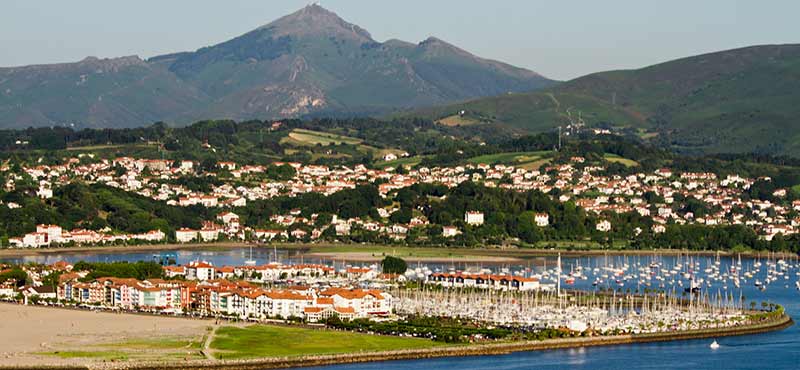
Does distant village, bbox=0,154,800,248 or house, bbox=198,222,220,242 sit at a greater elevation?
distant village, bbox=0,154,800,248

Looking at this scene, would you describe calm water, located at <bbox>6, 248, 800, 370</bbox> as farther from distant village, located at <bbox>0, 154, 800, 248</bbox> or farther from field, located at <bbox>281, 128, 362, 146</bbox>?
field, located at <bbox>281, 128, 362, 146</bbox>

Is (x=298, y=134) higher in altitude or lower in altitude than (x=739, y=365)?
higher

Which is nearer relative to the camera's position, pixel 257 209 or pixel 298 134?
pixel 257 209

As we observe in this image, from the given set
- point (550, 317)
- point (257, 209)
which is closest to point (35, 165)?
point (257, 209)

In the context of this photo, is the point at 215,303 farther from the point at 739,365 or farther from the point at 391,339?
the point at 739,365

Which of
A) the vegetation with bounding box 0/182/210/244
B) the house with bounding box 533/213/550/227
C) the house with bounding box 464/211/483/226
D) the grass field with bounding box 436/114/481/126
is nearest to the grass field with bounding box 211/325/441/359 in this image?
the vegetation with bounding box 0/182/210/244

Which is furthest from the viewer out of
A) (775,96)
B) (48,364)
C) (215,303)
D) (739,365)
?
(775,96)

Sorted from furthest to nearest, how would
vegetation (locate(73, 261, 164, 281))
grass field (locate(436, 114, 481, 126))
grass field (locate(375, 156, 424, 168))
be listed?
grass field (locate(436, 114, 481, 126))
grass field (locate(375, 156, 424, 168))
vegetation (locate(73, 261, 164, 281))

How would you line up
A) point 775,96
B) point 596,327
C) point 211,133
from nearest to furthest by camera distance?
point 596,327, point 211,133, point 775,96
